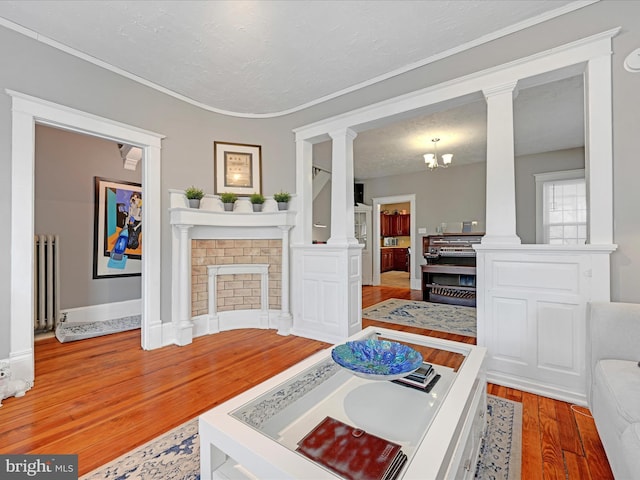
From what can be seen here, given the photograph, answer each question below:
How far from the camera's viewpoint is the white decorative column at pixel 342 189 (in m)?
3.11

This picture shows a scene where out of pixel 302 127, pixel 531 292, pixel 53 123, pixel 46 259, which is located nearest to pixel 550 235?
pixel 531 292

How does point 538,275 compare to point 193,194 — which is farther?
point 193,194

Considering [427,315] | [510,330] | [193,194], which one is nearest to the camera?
[510,330]

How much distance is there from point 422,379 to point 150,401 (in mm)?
1770

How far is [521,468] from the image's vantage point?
1.38 metres

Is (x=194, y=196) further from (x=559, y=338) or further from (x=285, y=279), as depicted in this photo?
(x=559, y=338)

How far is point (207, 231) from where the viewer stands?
11.1 feet

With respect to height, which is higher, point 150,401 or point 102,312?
point 102,312

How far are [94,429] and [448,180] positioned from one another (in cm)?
640

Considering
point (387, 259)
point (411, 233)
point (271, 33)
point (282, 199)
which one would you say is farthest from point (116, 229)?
point (387, 259)

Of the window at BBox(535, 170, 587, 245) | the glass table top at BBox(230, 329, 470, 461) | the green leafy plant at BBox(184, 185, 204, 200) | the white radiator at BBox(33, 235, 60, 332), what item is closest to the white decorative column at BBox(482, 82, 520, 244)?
the glass table top at BBox(230, 329, 470, 461)

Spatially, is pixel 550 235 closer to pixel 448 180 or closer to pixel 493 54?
pixel 448 180

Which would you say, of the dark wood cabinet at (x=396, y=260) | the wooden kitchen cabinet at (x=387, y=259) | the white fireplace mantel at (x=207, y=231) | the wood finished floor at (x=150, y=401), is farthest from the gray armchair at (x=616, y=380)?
the dark wood cabinet at (x=396, y=260)

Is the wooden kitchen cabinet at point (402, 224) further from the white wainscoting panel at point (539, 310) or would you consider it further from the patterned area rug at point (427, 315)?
the white wainscoting panel at point (539, 310)
